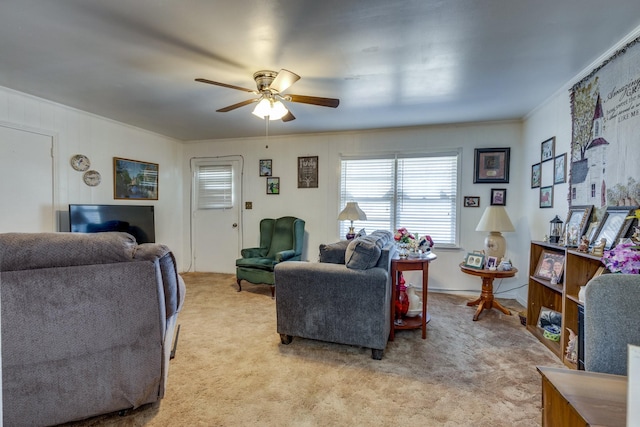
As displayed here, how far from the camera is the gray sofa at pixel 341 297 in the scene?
7.55 ft

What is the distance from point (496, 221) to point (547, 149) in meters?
0.92

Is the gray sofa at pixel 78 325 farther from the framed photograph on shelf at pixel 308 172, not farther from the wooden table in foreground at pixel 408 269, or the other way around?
the framed photograph on shelf at pixel 308 172

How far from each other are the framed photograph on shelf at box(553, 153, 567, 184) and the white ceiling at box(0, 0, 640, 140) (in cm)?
68

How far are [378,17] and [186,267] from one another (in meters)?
4.97

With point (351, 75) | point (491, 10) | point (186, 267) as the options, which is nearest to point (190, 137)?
point (186, 267)

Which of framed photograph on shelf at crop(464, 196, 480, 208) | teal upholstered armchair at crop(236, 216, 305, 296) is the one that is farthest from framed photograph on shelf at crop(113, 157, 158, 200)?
framed photograph on shelf at crop(464, 196, 480, 208)

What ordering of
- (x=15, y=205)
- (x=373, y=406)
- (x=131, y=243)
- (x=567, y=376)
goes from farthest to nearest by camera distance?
(x=15, y=205) → (x=373, y=406) → (x=131, y=243) → (x=567, y=376)

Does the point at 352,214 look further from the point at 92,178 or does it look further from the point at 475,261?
the point at 92,178

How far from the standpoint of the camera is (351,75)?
2.65 meters

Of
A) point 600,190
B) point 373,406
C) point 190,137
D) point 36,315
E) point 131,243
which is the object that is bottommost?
point 373,406

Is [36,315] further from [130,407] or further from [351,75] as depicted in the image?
[351,75]

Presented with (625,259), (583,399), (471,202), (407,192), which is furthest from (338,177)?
(583,399)

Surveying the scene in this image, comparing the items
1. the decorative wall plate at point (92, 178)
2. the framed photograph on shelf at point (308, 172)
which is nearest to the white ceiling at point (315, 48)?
the decorative wall plate at point (92, 178)

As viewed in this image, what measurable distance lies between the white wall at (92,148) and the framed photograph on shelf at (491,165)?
4828 millimetres
